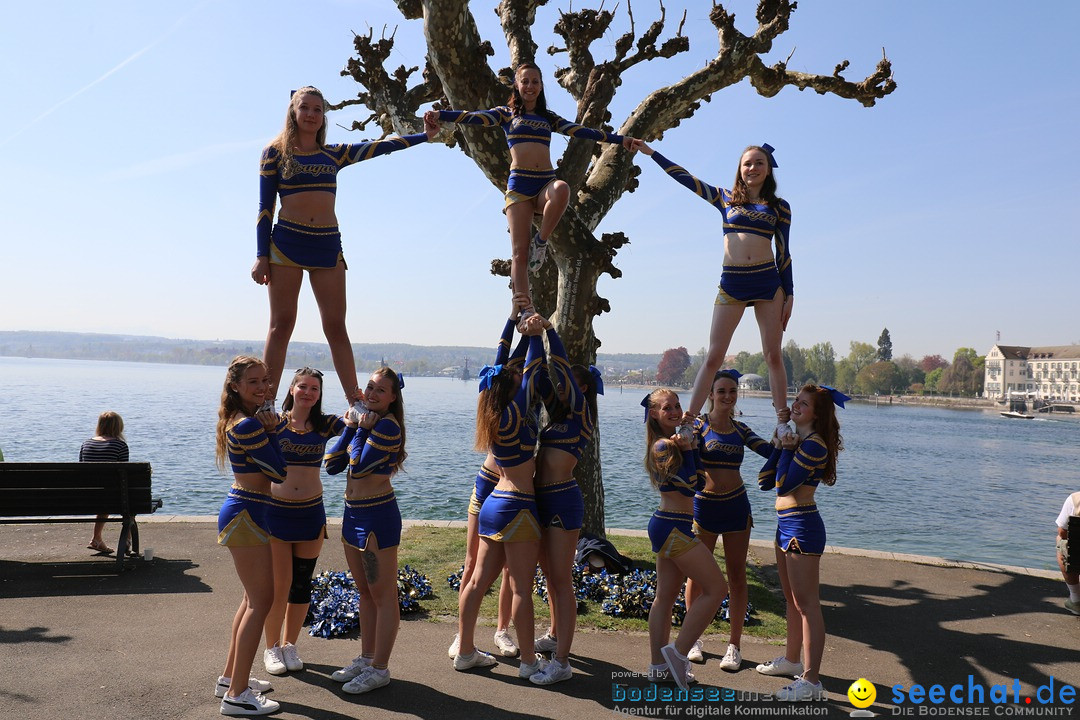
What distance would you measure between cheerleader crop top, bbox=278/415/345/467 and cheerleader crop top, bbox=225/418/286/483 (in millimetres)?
595

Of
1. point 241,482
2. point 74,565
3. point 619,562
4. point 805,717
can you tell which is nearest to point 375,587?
point 241,482

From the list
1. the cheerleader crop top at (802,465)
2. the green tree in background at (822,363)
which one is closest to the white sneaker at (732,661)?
the cheerleader crop top at (802,465)

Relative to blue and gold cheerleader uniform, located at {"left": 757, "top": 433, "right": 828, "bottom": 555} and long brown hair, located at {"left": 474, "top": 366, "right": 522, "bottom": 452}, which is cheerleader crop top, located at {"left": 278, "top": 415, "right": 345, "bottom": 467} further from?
blue and gold cheerleader uniform, located at {"left": 757, "top": 433, "right": 828, "bottom": 555}

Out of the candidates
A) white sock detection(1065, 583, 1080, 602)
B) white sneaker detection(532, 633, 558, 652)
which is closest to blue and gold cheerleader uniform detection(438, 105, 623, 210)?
white sneaker detection(532, 633, 558, 652)

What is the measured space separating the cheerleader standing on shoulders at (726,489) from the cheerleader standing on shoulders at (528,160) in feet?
5.44

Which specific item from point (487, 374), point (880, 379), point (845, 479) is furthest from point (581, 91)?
point (880, 379)

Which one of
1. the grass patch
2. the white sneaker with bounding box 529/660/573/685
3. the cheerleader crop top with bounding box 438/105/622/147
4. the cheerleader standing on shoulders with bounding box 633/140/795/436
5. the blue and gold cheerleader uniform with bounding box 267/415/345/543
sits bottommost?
the grass patch

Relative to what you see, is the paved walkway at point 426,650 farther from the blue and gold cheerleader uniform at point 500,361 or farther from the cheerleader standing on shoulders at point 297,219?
the cheerleader standing on shoulders at point 297,219

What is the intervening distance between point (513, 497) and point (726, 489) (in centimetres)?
167

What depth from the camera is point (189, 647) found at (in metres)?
5.66

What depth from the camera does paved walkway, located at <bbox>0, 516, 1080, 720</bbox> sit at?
4.79 metres

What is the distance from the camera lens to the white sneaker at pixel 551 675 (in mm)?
5160

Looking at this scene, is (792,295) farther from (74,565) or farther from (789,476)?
(74,565)

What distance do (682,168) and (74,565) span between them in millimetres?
7353
